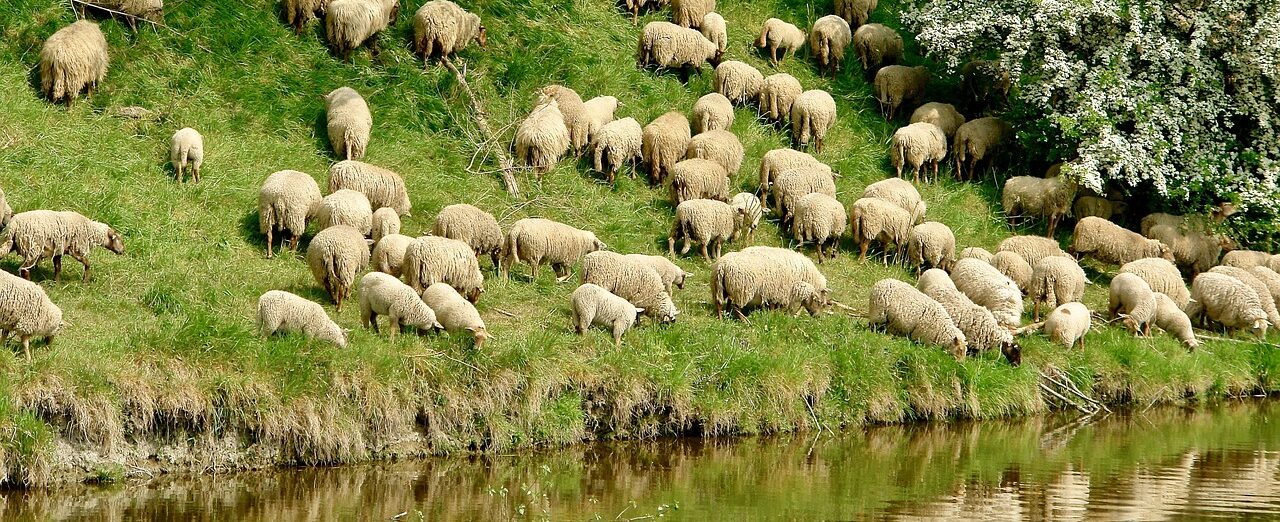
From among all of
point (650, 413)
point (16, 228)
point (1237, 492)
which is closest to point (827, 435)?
point (650, 413)

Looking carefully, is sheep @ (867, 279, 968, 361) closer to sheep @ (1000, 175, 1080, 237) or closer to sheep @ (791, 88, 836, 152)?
sheep @ (1000, 175, 1080, 237)

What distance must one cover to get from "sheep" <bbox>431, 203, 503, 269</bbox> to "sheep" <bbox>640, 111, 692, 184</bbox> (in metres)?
3.54

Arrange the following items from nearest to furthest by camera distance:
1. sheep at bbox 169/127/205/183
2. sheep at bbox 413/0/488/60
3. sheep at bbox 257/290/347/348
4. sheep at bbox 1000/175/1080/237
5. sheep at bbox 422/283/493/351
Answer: sheep at bbox 257/290/347/348, sheep at bbox 422/283/493/351, sheep at bbox 169/127/205/183, sheep at bbox 1000/175/1080/237, sheep at bbox 413/0/488/60

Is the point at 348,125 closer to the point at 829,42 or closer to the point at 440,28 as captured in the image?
the point at 440,28

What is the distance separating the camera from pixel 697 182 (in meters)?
17.0

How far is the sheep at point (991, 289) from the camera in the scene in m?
14.8

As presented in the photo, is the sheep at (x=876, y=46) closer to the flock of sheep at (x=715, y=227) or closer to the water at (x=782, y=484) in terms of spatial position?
the flock of sheep at (x=715, y=227)

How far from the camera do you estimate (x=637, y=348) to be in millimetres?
12711

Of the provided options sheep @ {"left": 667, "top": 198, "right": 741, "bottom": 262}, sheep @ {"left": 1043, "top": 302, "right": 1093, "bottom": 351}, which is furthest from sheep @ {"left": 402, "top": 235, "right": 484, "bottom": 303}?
sheep @ {"left": 1043, "top": 302, "right": 1093, "bottom": 351}

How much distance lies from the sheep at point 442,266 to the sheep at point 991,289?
5.36 m

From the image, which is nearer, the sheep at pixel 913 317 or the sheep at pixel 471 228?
the sheep at pixel 913 317

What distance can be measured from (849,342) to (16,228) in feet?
25.5

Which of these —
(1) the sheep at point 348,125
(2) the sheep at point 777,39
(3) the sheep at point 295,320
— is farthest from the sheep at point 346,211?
(2) the sheep at point 777,39

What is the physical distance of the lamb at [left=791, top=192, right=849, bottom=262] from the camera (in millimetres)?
16547
